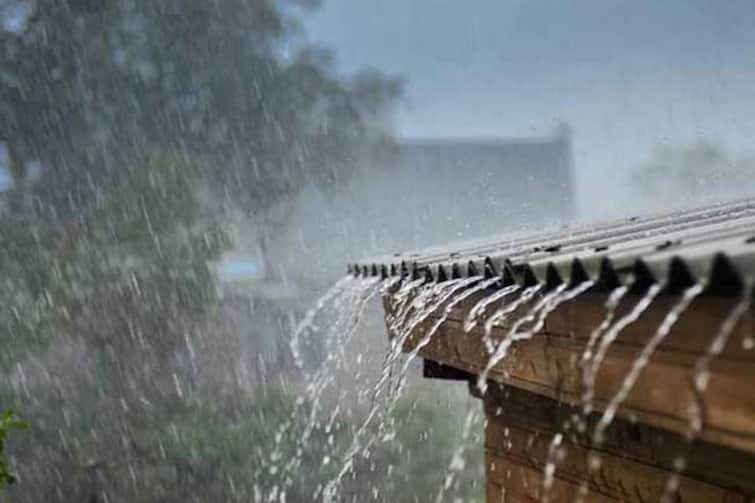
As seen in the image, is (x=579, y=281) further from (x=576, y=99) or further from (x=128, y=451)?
(x=576, y=99)

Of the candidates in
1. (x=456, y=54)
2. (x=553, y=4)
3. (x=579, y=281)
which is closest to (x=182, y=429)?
(x=579, y=281)

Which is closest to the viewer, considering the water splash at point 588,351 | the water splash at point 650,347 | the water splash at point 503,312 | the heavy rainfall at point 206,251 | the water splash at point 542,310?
the water splash at point 650,347

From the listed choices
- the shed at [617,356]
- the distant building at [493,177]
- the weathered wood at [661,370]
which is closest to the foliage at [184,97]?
the distant building at [493,177]

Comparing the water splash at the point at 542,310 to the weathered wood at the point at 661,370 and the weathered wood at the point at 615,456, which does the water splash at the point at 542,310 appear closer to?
the weathered wood at the point at 661,370

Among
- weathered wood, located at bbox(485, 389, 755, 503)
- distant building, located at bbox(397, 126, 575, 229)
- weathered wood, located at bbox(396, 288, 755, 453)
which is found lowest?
weathered wood, located at bbox(485, 389, 755, 503)

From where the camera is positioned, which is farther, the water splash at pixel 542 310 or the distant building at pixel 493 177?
the distant building at pixel 493 177

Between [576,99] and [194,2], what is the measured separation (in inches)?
407

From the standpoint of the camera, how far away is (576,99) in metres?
18.2

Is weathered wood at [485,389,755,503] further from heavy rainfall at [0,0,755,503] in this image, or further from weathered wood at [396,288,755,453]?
heavy rainfall at [0,0,755,503]

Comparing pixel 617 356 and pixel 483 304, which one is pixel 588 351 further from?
pixel 483 304

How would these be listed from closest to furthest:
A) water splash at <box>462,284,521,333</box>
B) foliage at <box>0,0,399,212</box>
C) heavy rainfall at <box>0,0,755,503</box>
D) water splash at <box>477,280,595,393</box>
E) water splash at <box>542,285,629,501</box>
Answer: water splash at <box>542,285,629,501</box>, water splash at <box>477,280,595,393</box>, water splash at <box>462,284,521,333</box>, heavy rainfall at <box>0,0,755,503</box>, foliage at <box>0,0,399,212</box>

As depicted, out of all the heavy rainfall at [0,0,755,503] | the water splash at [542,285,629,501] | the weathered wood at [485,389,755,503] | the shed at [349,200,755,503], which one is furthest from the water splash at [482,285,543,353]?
the heavy rainfall at [0,0,755,503]

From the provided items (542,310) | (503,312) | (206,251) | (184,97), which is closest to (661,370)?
(542,310)

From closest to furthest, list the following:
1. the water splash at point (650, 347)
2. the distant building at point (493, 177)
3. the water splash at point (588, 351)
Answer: the water splash at point (650, 347)
the water splash at point (588, 351)
the distant building at point (493, 177)
